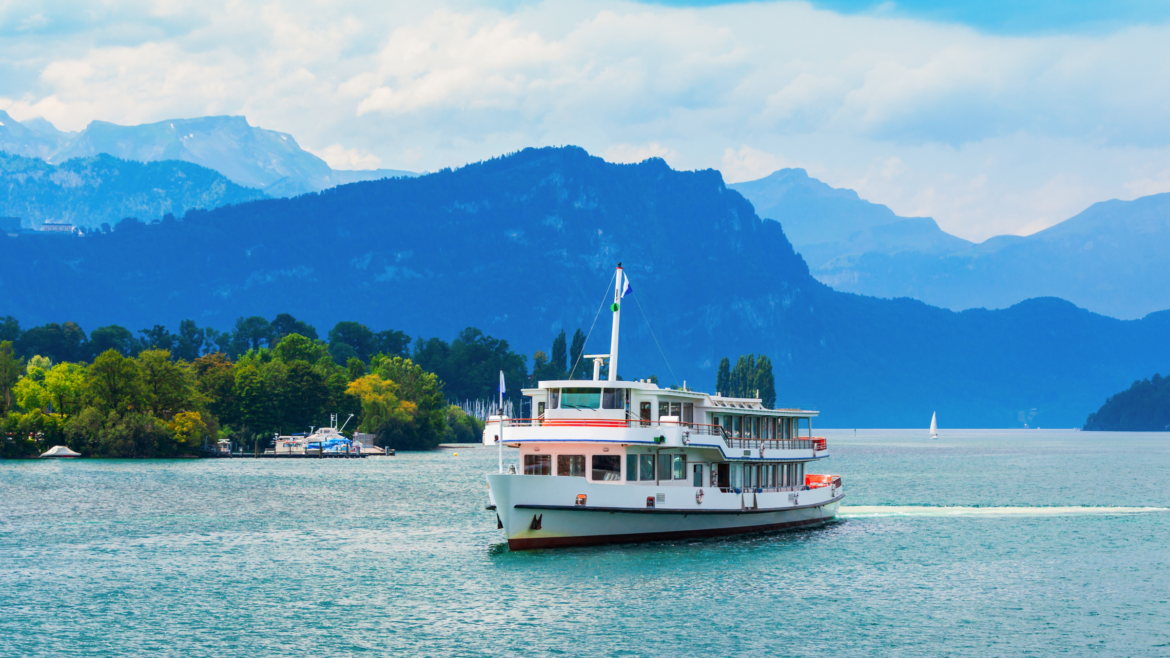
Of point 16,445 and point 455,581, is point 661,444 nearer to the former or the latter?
point 455,581

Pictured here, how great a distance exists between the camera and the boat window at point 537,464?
56.0 metres

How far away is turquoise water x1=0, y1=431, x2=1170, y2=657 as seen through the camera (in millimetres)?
39094

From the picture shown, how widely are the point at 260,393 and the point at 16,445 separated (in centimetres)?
3717

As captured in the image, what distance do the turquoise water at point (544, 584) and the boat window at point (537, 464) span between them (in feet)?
13.9

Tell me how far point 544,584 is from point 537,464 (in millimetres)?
10249

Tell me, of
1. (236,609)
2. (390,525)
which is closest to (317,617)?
(236,609)

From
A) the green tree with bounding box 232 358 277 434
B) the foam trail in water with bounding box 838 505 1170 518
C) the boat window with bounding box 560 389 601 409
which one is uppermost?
the green tree with bounding box 232 358 277 434

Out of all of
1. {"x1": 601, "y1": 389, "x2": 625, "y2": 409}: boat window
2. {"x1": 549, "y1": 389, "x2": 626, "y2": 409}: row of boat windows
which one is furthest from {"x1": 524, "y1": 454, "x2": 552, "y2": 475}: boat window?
{"x1": 601, "y1": 389, "x2": 625, "y2": 409}: boat window

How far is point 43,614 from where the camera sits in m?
42.6

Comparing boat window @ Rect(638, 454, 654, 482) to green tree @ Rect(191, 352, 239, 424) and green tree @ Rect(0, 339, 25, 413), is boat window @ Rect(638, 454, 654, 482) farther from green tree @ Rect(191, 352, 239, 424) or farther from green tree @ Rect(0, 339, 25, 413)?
green tree @ Rect(191, 352, 239, 424)

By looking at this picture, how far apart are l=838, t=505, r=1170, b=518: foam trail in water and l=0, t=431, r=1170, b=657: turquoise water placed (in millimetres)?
→ 501

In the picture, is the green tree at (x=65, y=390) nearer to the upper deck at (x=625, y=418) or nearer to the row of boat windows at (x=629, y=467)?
the upper deck at (x=625, y=418)

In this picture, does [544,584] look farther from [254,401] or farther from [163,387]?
[254,401]

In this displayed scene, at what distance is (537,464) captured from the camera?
56.5 m
